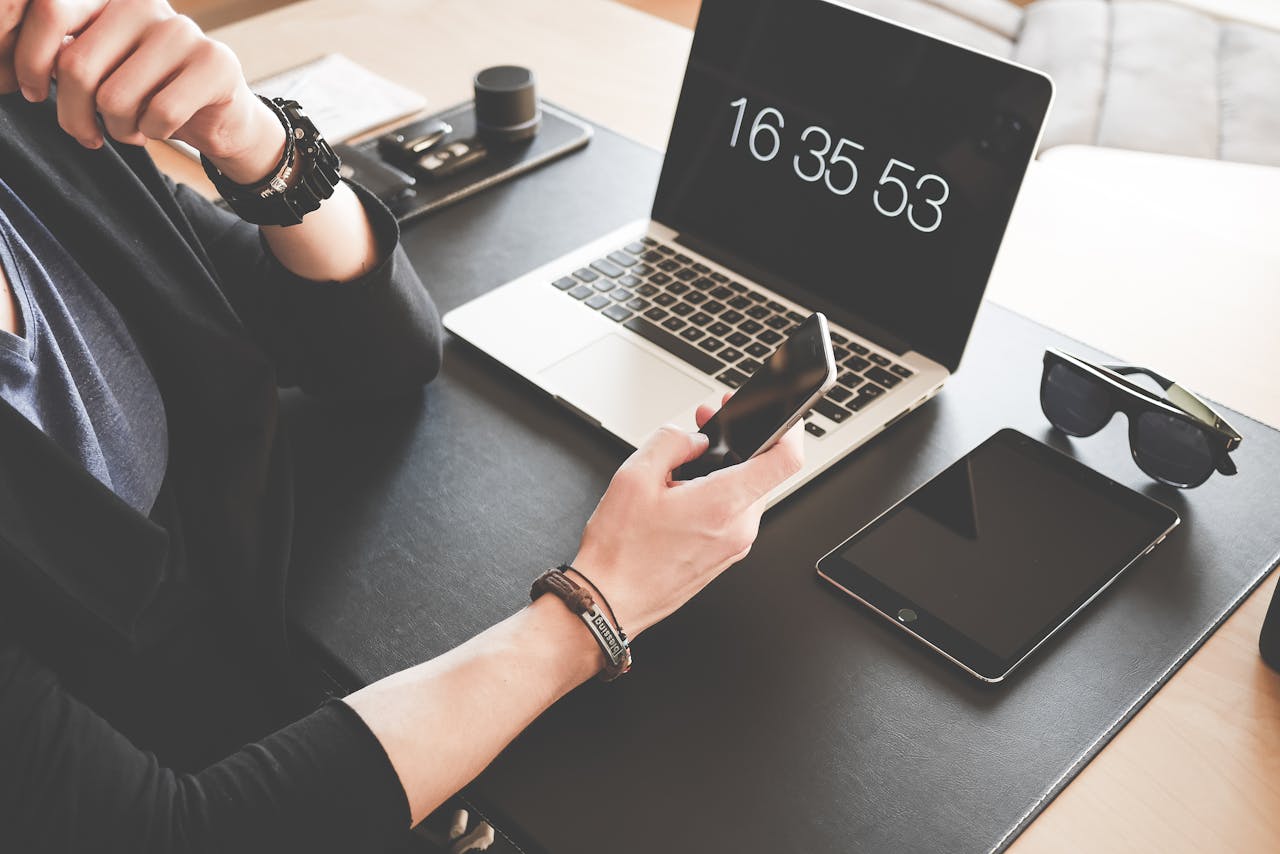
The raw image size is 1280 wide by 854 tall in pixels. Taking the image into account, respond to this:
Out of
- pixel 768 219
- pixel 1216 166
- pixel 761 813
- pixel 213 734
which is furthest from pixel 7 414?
pixel 1216 166

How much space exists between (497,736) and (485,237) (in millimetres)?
649

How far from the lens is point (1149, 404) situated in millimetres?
830

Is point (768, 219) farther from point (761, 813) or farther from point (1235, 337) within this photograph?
point (761, 813)

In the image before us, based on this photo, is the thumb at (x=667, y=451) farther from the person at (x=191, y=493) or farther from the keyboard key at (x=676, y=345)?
the keyboard key at (x=676, y=345)

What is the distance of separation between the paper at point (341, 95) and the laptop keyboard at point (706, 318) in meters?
0.48

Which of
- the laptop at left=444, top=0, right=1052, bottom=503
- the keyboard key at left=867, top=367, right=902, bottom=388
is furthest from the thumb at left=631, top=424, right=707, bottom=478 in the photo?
the keyboard key at left=867, top=367, right=902, bottom=388

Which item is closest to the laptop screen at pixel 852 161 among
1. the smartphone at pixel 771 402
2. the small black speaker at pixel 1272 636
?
the smartphone at pixel 771 402

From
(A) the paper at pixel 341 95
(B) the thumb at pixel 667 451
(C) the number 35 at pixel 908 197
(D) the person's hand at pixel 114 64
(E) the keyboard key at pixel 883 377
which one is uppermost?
(D) the person's hand at pixel 114 64

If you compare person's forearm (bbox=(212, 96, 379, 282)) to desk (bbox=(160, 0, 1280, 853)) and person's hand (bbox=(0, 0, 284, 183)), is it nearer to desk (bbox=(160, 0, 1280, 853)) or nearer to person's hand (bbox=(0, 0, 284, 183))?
person's hand (bbox=(0, 0, 284, 183))

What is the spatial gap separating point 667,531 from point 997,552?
0.83ft

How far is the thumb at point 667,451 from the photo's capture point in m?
0.76

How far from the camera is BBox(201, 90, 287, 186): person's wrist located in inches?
32.1

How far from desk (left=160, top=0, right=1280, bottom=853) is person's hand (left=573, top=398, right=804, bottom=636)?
0.86 ft

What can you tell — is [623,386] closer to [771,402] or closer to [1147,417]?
[771,402]
